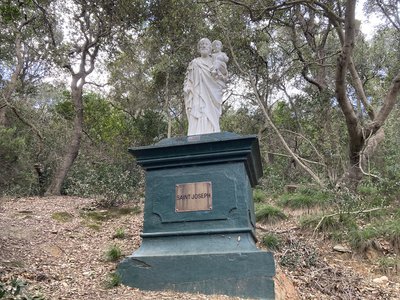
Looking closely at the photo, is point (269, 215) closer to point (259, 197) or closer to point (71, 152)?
point (259, 197)

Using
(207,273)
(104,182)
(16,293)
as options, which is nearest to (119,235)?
(104,182)

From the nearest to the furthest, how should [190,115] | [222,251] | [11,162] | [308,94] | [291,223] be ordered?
[222,251], [190,115], [11,162], [291,223], [308,94]

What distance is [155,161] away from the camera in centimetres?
559

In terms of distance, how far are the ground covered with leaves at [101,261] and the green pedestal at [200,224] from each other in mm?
210

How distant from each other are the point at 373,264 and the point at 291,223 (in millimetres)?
2203

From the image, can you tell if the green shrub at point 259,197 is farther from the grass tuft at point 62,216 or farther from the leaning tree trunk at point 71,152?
the leaning tree trunk at point 71,152

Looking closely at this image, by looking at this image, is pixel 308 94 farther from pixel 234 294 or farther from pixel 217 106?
pixel 234 294

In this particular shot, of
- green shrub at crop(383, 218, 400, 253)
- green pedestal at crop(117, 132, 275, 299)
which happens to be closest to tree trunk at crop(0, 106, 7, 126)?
green pedestal at crop(117, 132, 275, 299)

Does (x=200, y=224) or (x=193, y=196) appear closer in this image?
(x=200, y=224)

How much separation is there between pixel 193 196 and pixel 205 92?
1878 millimetres

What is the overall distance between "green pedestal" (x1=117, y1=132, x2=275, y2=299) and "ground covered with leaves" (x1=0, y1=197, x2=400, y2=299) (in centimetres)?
21

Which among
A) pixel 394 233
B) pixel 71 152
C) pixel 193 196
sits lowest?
pixel 394 233

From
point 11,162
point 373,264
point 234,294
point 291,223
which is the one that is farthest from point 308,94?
point 234,294

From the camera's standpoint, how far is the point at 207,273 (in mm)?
4738
